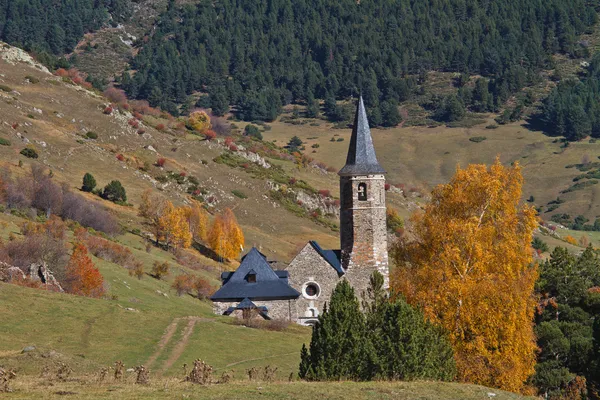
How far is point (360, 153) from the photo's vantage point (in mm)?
59656

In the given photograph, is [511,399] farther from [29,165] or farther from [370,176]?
[29,165]

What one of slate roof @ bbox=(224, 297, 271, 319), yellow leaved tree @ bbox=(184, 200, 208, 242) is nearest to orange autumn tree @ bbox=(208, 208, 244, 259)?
yellow leaved tree @ bbox=(184, 200, 208, 242)

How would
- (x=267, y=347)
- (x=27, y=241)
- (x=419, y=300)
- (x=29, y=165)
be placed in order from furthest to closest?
(x=29, y=165)
(x=27, y=241)
(x=267, y=347)
(x=419, y=300)

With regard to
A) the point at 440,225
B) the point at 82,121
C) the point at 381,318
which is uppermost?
the point at 82,121

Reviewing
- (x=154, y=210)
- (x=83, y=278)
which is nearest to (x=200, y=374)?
(x=83, y=278)

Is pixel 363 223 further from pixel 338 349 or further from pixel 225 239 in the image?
pixel 225 239

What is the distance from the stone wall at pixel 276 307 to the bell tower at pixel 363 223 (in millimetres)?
4394

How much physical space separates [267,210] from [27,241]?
2460 inches

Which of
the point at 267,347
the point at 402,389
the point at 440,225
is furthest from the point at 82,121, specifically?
the point at 402,389

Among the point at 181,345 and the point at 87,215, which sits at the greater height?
the point at 87,215

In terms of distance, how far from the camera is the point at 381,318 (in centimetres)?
3350

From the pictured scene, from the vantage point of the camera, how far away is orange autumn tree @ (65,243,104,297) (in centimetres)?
6041

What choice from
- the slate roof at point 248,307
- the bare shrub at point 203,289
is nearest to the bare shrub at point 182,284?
the bare shrub at point 203,289

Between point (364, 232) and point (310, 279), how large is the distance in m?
4.76
